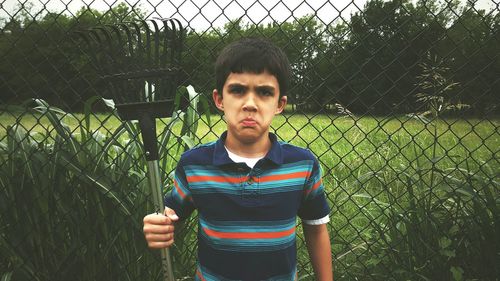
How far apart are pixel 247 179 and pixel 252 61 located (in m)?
0.34

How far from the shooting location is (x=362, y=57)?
235 inches

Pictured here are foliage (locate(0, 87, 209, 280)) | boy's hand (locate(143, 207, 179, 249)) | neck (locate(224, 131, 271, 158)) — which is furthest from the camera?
foliage (locate(0, 87, 209, 280))

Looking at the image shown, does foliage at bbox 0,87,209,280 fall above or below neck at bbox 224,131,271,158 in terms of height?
below

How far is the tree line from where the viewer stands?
2025 millimetres

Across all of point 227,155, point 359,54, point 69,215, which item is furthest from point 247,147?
point 359,54

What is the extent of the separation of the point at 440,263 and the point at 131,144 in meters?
1.55

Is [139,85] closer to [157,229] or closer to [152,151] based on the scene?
[152,151]

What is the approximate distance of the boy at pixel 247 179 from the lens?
1.25m

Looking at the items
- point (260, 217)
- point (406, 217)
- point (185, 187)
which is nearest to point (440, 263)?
point (406, 217)

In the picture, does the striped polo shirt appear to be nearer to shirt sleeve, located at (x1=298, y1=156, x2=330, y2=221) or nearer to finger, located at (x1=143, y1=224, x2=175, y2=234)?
shirt sleeve, located at (x1=298, y1=156, x2=330, y2=221)

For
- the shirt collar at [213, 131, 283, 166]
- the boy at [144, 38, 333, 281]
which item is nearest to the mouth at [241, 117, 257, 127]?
the boy at [144, 38, 333, 281]

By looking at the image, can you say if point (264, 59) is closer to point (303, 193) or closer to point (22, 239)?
point (303, 193)

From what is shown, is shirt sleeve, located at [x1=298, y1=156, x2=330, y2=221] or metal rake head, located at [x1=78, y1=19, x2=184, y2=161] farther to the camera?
shirt sleeve, located at [x1=298, y1=156, x2=330, y2=221]

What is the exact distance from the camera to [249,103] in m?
1.21
